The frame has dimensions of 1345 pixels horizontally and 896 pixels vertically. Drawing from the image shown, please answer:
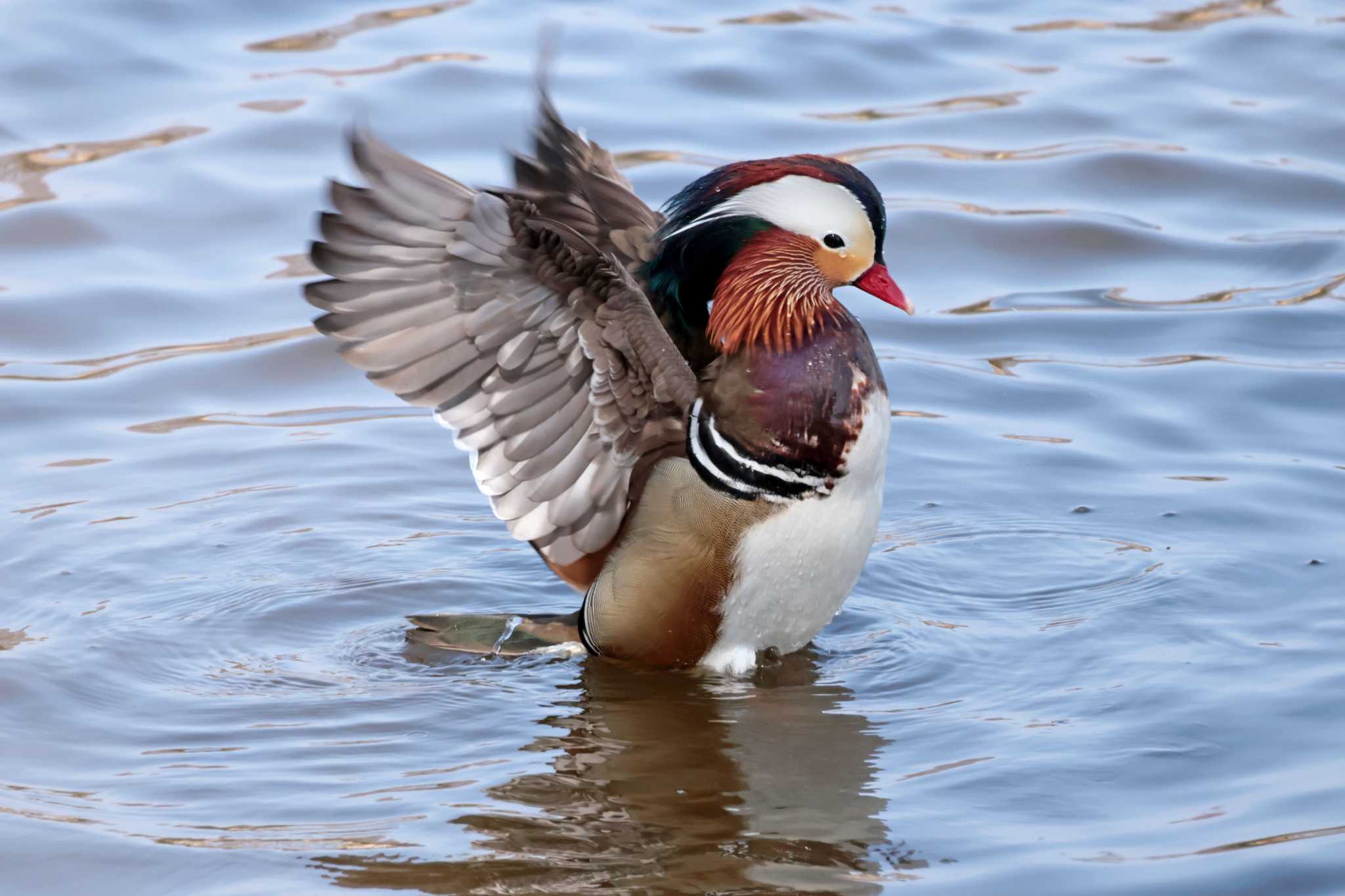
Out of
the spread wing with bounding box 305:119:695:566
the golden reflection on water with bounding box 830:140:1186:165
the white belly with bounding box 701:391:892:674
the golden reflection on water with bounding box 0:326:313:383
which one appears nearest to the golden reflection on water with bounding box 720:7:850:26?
the golden reflection on water with bounding box 830:140:1186:165

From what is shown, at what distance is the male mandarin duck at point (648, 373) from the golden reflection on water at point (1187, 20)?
20.3 feet

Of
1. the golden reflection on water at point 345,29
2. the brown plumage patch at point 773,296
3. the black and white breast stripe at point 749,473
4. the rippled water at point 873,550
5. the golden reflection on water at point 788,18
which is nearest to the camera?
the rippled water at point 873,550

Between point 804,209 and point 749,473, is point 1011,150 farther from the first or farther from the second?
point 749,473

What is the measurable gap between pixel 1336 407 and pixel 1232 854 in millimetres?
2889

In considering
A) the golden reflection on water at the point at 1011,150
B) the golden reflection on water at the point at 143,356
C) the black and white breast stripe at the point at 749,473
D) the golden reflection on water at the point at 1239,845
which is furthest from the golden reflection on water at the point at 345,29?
the golden reflection on water at the point at 1239,845

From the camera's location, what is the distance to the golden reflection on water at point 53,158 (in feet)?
25.7

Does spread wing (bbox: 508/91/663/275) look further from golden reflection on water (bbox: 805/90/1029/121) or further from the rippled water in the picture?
golden reflection on water (bbox: 805/90/1029/121)

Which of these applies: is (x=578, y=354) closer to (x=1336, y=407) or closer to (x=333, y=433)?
(x=333, y=433)

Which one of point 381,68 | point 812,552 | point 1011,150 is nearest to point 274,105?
point 381,68

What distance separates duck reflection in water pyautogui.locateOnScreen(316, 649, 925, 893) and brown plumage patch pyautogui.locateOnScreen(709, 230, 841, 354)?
0.88m

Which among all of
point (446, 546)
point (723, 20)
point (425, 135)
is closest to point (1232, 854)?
point (446, 546)

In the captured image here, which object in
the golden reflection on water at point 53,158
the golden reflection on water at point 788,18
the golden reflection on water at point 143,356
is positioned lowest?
the golden reflection on water at point 143,356

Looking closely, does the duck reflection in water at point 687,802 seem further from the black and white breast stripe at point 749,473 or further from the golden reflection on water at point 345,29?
the golden reflection on water at point 345,29

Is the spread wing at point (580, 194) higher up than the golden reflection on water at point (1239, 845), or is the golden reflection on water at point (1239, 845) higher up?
the spread wing at point (580, 194)
